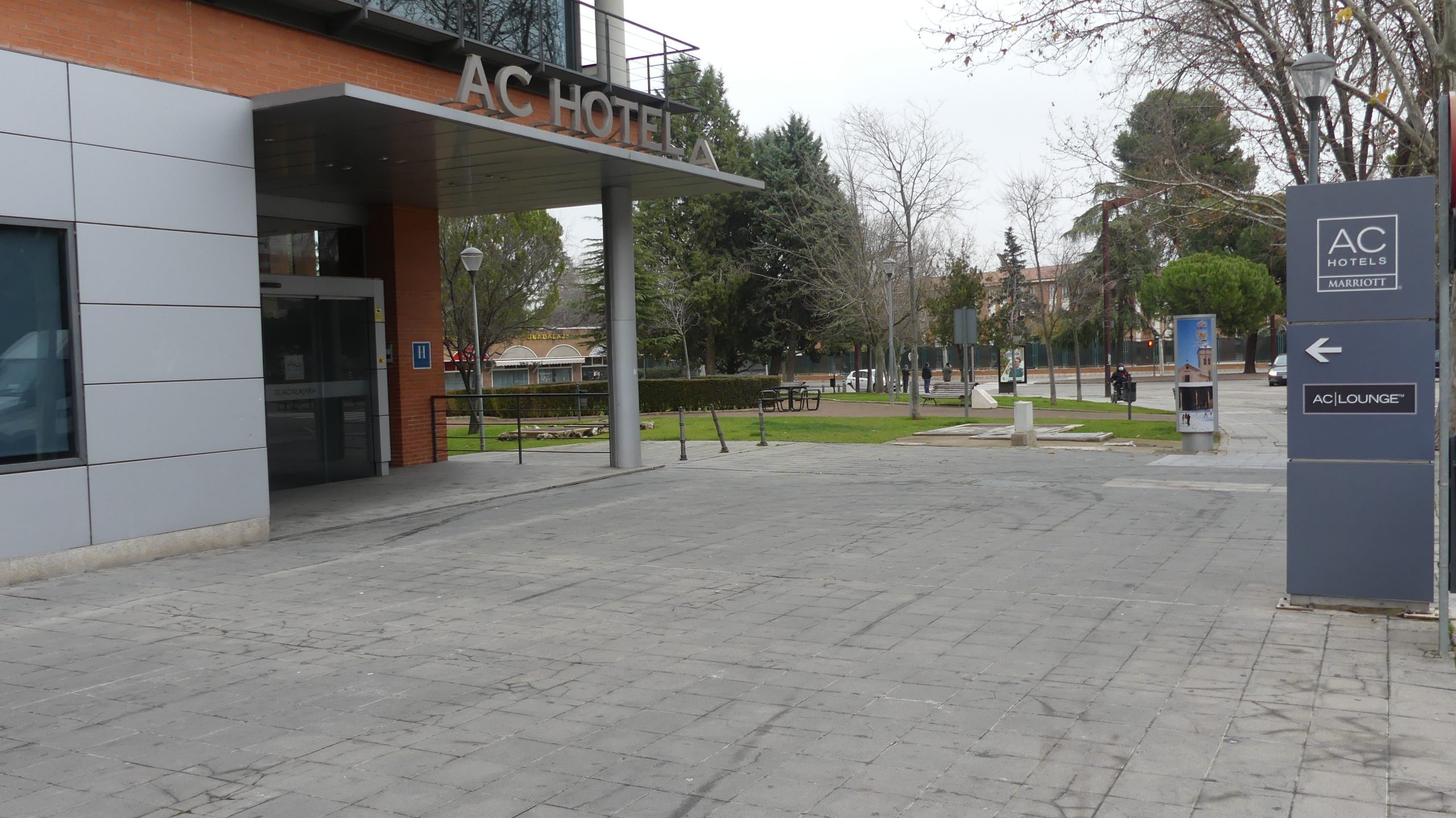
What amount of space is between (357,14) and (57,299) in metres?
4.68

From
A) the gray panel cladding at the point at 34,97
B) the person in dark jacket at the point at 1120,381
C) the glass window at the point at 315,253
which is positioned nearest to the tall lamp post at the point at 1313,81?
the gray panel cladding at the point at 34,97

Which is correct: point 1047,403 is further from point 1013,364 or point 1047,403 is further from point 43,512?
point 43,512

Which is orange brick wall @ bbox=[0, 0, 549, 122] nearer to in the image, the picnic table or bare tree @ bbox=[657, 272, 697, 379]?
the picnic table

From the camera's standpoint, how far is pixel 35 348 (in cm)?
876

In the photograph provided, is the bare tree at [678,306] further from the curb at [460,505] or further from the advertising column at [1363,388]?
the advertising column at [1363,388]

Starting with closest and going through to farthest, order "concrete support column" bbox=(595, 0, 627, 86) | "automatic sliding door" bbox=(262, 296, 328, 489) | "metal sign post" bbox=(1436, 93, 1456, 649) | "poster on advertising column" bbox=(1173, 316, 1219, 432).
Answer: "metal sign post" bbox=(1436, 93, 1456, 649), "automatic sliding door" bbox=(262, 296, 328, 489), "concrete support column" bbox=(595, 0, 627, 86), "poster on advertising column" bbox=(1173, 316, 1219, 432)

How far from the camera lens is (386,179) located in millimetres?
14164

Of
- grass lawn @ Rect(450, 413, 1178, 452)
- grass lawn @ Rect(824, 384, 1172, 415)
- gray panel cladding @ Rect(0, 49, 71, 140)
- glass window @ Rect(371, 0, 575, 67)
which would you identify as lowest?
grass lawn @ Rect(450, 413, 1178, 452)

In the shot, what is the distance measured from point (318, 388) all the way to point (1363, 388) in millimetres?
12739

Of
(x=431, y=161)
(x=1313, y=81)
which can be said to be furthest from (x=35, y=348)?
(x=1313, y=81)

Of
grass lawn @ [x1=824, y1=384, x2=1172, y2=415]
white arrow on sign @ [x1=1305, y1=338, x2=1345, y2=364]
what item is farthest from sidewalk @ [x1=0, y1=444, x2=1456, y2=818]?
grass lawn @ [x1=824, y1=384, x2=1172, y2=415]

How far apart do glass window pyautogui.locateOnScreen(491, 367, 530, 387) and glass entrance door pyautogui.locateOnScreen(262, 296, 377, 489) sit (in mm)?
38862

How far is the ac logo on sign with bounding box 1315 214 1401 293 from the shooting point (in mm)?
6426

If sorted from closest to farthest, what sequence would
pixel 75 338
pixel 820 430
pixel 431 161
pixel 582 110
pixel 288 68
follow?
pixel 75 338 → pixel 288 68 → pixel 431 161 → pixel 582 110 → pixel 820 430
